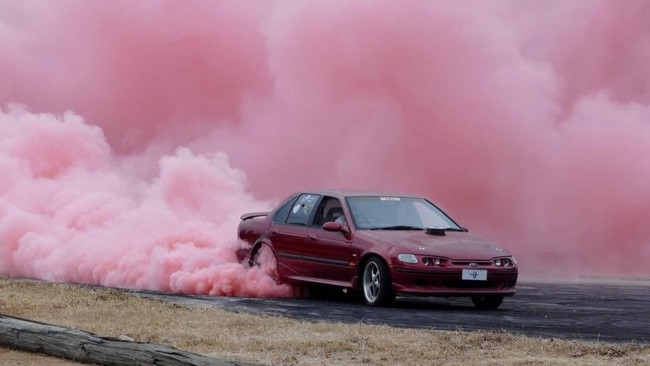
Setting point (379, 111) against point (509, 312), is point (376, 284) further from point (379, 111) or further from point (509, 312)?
point (379, 111)

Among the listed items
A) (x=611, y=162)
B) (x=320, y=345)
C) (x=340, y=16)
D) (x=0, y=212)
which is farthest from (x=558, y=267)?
(x=320, y=345)

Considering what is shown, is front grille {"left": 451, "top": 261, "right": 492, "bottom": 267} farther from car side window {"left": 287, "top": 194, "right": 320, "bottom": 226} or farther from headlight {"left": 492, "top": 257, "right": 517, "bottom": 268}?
car side window {"left": 287, "top": 194, "right": 320, "bottom": 226}

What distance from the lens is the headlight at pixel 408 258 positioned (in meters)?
16.2

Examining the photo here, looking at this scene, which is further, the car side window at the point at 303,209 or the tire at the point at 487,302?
the car side window at the point at 303,209

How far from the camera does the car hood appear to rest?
16.4 metres

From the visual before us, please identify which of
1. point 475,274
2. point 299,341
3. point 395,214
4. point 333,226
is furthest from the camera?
point 395,214

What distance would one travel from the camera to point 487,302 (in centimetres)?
1692

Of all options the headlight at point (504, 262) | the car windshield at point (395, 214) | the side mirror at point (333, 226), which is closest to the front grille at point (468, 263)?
the headlight at point (504, 262)

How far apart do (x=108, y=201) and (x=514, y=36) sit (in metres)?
9.43

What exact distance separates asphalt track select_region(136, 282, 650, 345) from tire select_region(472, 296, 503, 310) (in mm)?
111

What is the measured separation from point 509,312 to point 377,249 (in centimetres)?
177

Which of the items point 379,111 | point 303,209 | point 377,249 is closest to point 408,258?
point 377,249

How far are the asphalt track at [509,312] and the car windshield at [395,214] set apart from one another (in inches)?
39.4

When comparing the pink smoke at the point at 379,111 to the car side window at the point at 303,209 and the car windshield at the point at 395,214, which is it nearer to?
the car side window at the point at 303,209
